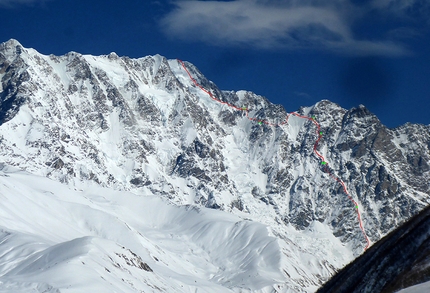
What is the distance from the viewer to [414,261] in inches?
1523

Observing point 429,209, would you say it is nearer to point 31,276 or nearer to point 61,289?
point 61,289

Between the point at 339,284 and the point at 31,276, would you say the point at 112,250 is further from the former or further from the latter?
the point at 339,284

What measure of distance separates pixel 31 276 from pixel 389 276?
110 meters

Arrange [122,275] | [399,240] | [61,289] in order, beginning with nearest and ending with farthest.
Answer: [399,240]
[61,289]
[122,275]

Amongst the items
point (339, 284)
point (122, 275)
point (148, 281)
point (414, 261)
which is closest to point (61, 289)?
point (122, 275)

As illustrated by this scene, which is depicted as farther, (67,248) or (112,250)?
(112,250)

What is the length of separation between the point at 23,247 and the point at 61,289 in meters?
63.3

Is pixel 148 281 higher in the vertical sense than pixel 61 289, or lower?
higher

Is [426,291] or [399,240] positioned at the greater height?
[399,240]

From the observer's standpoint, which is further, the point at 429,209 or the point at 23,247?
the point at 23,247

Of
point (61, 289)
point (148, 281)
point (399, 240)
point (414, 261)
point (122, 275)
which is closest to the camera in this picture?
point (414, 261)

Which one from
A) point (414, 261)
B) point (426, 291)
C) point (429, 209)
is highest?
point (429, 209)

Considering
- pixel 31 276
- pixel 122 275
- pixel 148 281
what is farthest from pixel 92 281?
pixel 148 281

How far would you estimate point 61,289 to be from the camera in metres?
125
